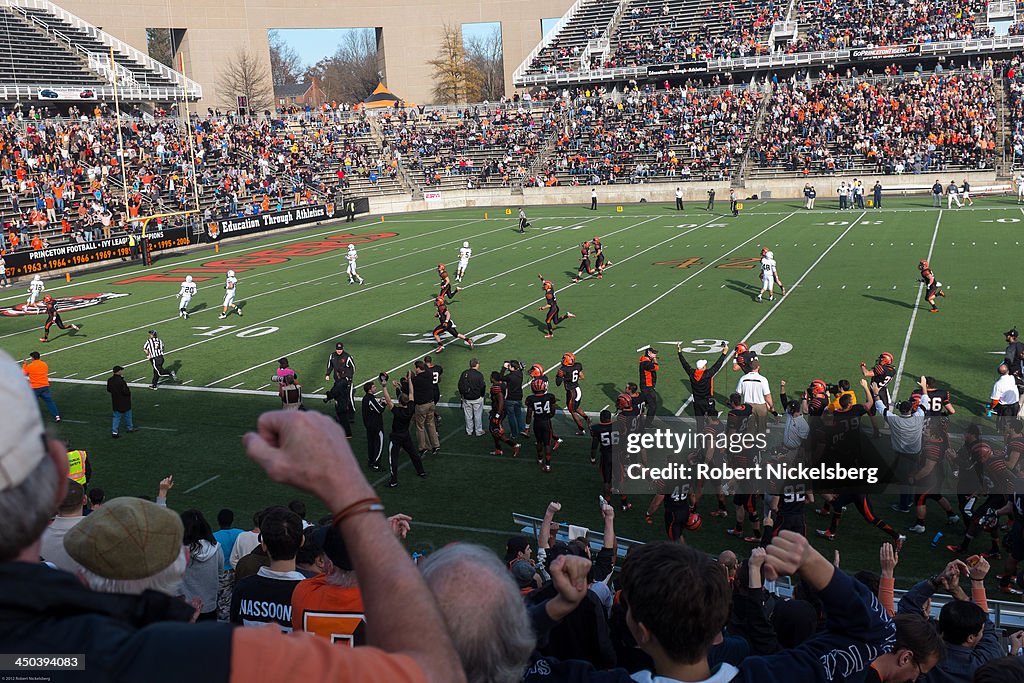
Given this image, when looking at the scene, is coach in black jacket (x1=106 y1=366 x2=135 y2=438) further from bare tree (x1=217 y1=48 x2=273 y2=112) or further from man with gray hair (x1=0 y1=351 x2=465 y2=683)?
bare tree (x1=217 y1=48 x2=273 y2=112)

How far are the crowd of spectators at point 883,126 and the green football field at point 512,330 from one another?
1143cm

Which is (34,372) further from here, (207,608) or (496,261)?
(496,261)

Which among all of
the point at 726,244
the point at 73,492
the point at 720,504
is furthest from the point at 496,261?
the point at 73,492

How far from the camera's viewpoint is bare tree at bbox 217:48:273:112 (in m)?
74.5

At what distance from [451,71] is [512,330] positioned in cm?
6469

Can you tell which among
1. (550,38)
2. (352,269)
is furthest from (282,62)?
(352,269)

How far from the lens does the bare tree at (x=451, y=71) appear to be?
81625mm

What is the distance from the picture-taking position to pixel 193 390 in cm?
1855

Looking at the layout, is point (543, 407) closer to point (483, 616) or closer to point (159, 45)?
point (483, 616)

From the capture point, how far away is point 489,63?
4348 inches

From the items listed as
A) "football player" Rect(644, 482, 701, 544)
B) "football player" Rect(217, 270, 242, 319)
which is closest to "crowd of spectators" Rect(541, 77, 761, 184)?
"football player" Rect(217, 270, 242, 319)

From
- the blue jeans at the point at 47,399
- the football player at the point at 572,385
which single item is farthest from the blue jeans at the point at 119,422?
the football player at the point at 572,385

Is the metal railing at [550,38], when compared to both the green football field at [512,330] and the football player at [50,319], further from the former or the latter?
the football player at [50,319]

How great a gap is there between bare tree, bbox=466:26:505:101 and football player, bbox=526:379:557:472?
8848cm
